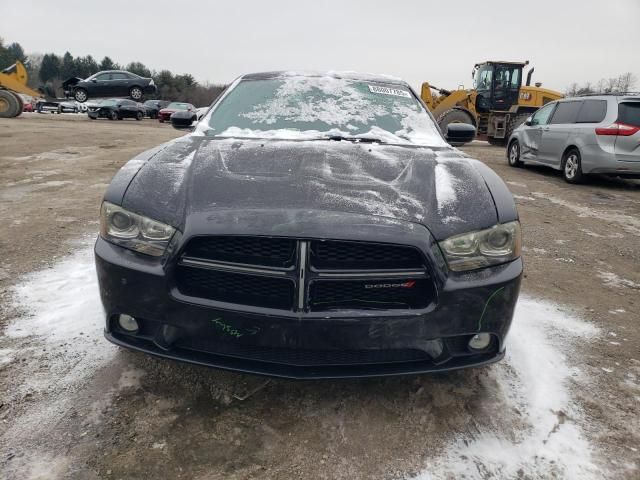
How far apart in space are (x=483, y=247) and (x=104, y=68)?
312ft

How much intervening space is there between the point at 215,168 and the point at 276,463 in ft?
4.35

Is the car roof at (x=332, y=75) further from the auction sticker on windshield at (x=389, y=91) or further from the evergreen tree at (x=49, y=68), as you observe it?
the evergreen tree at (x=49, y=68)

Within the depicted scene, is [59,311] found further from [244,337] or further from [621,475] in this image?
[621,475]

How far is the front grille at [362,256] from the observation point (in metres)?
1.85

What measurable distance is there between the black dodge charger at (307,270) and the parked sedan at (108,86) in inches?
1110

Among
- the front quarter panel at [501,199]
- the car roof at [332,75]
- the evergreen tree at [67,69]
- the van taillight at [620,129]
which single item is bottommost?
the front quarter panel at [501,199]

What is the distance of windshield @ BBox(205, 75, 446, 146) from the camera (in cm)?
299

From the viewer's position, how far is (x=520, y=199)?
7.24 m

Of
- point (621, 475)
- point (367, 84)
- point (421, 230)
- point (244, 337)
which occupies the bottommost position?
point (621, 475)

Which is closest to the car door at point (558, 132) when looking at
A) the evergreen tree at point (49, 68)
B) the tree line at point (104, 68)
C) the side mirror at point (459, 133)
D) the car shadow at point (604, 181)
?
the car shadow at point (604, 181)

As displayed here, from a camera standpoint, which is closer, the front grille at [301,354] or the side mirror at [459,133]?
the front grille at [301,354]

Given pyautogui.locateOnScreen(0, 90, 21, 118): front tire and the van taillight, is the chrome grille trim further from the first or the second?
pyautogui.locateOnScreen(0, 90, 21, 118): front tire

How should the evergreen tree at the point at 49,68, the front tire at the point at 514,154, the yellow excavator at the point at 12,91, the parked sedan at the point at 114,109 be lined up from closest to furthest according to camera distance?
the front tire at the point at 514,154, the yellow excavator at the point at 12,91, the parked sedan at the point at 114,109, the evergreen tree at the point at 49,68

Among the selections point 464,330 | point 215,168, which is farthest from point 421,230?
point 215,168
